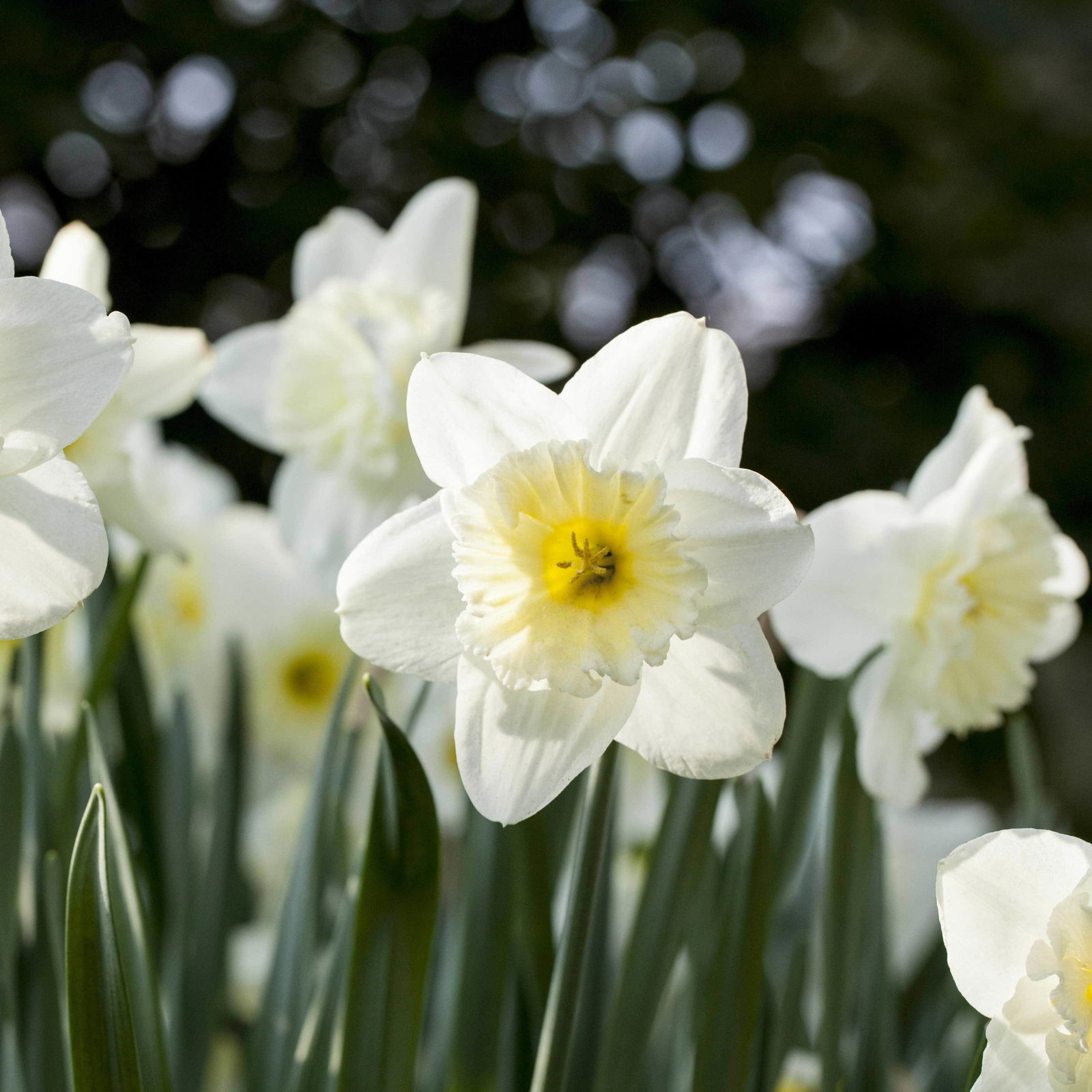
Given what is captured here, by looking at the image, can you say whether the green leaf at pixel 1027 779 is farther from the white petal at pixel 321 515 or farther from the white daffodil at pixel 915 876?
the white petal at pixel 321 515

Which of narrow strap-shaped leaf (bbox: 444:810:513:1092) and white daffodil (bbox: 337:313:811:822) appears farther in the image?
narrow strap-shaped leaf (bbox: 444:810:513:1092)

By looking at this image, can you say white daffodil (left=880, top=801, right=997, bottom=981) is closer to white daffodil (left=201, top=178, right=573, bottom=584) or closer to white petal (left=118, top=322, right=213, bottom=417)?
white daffodil (left=201, top=178, right=573, bottom=584)

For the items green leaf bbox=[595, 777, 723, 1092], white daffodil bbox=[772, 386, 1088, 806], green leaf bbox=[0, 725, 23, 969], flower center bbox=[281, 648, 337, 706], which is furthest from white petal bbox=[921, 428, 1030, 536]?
flower center bbox=[281, 648, 337, 706]

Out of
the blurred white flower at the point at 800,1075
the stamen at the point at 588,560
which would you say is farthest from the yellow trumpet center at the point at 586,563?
the blurred white flower at the point at 800,1075

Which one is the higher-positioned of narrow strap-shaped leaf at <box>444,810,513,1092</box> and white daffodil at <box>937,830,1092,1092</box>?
white daffodil at <box>937,830,1092,1092</box>

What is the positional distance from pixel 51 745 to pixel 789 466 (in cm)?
226

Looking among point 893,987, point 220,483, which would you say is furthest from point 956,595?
point 220,483

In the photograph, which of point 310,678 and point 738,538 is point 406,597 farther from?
point 310,678

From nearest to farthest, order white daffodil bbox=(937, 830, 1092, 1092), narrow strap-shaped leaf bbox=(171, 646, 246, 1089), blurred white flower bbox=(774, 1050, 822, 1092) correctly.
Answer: white daffodil bbox=(937, 830, 1092, 1092), narrow strap-shaped leaf bbox=(171, 646, 246, 1089), blurred white flower bbox=(774, 1050, 822, 1092)

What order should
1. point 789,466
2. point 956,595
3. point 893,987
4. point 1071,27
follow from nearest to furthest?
point 956,595
point 893,987
point 789,466
point 1071,27

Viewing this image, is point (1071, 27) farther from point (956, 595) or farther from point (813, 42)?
point (956, 595)

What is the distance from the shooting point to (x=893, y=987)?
906mm

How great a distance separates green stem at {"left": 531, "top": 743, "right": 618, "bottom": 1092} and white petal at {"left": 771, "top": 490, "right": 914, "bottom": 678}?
215 millimetres

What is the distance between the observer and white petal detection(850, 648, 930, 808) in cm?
66
